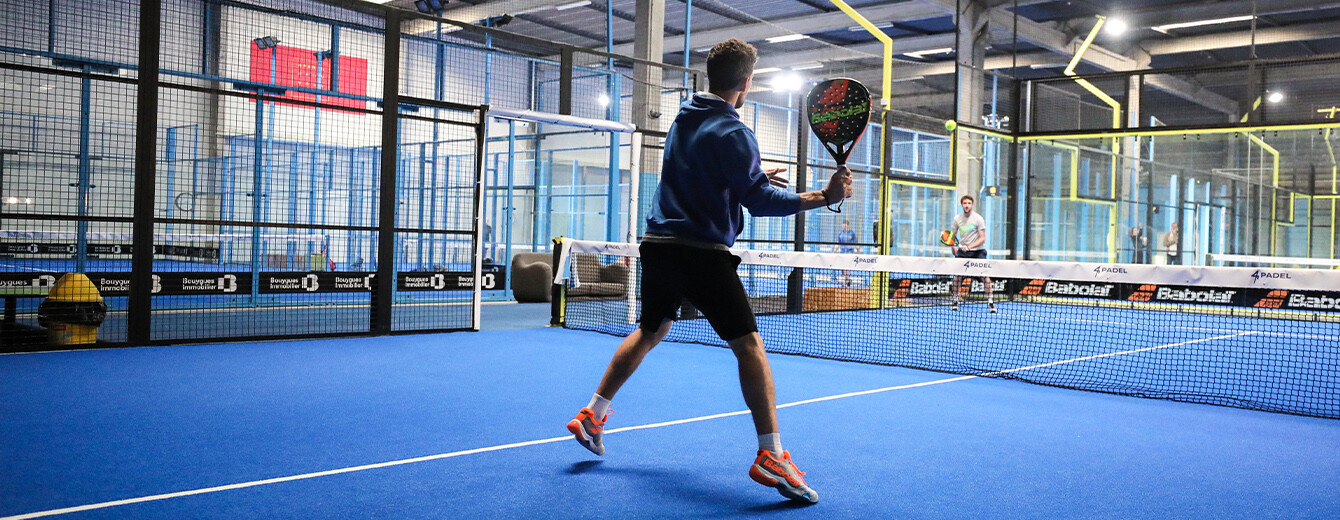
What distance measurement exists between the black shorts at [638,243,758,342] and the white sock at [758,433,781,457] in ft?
1.16

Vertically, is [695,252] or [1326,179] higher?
[1326,179]

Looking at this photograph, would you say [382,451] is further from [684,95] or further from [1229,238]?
[1229,238]

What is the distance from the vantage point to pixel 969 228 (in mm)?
12875

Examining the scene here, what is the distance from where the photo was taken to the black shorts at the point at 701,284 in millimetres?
3418

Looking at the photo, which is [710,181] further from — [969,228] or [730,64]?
[969,228]

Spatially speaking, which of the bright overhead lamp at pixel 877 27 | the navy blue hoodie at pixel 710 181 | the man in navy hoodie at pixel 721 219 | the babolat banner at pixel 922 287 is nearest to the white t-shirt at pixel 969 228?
the babolat banner at pixel 922 287

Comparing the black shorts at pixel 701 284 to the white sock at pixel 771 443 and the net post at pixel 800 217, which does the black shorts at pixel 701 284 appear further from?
the net post at pixel 800 217

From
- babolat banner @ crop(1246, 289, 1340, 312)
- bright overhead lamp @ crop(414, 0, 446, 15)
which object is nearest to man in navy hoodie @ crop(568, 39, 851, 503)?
babolat banner @ crop(1246, 289, 1340, 312)

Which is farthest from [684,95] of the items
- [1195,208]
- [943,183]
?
[1195,208]

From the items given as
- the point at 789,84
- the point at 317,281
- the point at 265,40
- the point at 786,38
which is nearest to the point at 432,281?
the point at 317,281

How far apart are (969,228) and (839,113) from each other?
952 cm

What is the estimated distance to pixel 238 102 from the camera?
16.3m

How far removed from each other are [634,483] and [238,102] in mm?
14942

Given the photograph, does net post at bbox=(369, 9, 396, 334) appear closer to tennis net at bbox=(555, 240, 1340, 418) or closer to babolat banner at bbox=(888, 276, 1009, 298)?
tennis net at bbox=(555, 240, 1340, 418)
